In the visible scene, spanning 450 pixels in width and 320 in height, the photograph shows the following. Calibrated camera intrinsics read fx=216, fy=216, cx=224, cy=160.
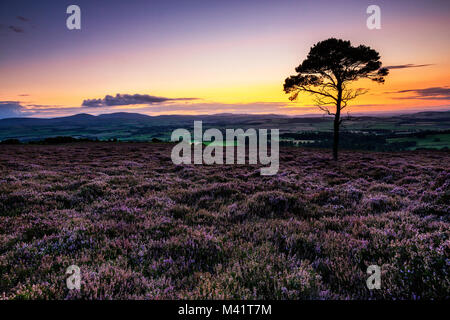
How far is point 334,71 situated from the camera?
20.2 meters

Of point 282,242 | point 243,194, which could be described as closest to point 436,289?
point 282,242

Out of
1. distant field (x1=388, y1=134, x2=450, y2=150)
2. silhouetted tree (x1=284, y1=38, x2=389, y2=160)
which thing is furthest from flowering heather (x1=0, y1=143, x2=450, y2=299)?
distant field (x1=388, y1=134, x2=450, y2=150)

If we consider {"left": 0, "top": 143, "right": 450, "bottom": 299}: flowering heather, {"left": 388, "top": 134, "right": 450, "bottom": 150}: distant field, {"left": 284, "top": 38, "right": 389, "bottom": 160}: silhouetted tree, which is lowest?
{"left": 0, "top": 143, "right": 450, "bottom": 299}: flowering heather

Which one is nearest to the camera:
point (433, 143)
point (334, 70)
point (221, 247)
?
point (221, 247)

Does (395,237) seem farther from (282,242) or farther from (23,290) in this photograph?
(23,290)

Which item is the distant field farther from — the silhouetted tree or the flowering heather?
the flowering heather

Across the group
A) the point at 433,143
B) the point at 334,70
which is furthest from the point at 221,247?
the point at 433,143

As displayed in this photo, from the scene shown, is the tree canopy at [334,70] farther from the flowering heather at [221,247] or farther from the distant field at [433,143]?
the distant field at [433,143]

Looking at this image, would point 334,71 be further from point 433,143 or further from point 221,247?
point 433,143

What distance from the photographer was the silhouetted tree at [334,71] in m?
19.0

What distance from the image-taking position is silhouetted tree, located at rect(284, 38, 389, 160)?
1898 cm

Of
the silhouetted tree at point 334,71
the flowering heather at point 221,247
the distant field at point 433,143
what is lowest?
the flowering heather at point 221,247

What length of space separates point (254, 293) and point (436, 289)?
2.49m

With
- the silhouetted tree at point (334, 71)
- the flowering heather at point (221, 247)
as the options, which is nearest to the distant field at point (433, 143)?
the silhouetted tree at point (334, 71)
